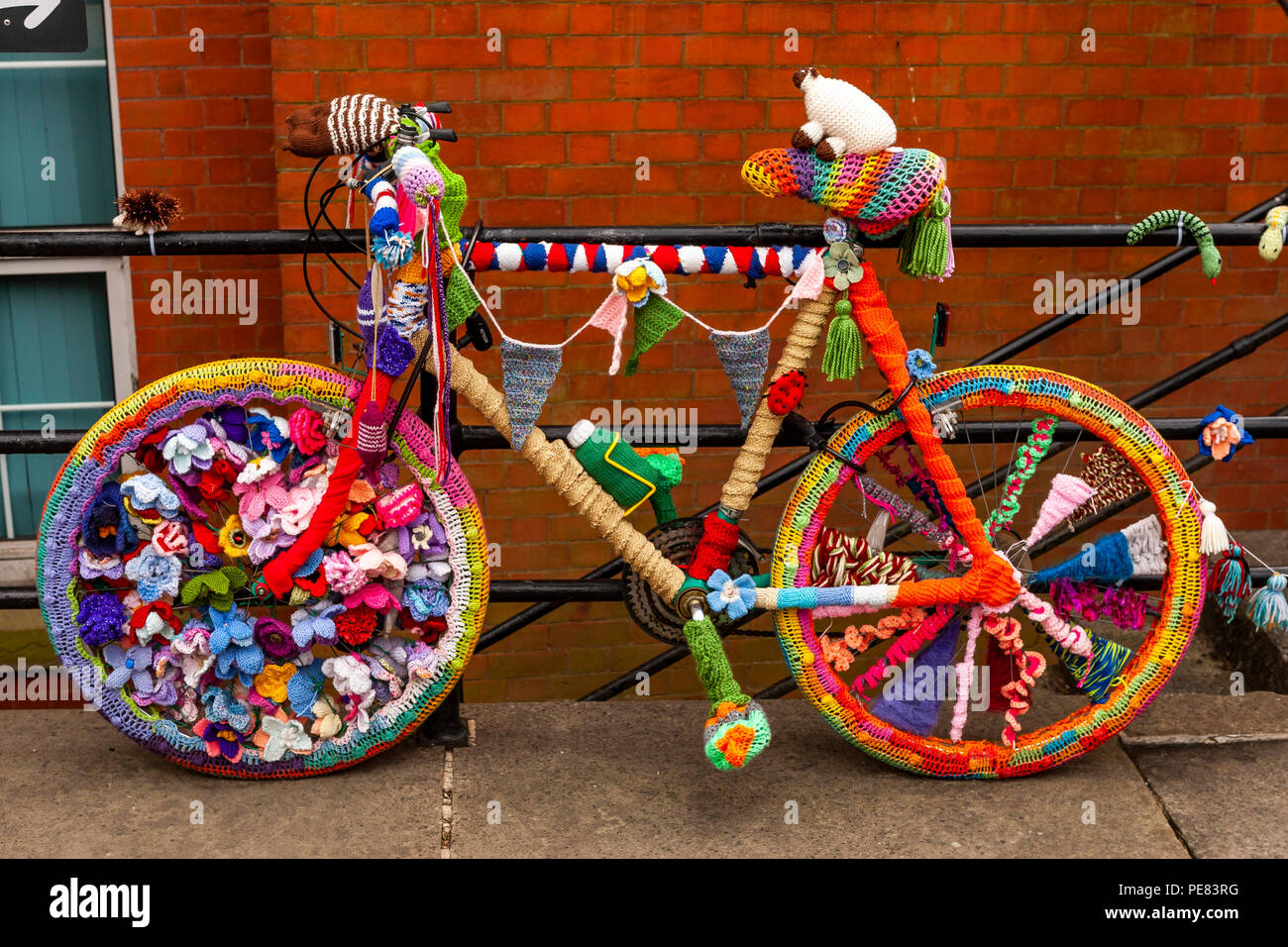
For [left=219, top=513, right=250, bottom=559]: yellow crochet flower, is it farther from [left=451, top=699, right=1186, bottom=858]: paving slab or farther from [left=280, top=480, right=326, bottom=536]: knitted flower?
[left=451, top=699, right=1186, bottom=858]: paving slab

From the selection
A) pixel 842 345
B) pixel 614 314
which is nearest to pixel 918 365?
pixel 842 345

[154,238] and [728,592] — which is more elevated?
[154,238]

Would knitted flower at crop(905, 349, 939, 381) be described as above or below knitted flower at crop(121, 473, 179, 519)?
above

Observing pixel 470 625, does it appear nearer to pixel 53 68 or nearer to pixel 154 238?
pixel 154 238

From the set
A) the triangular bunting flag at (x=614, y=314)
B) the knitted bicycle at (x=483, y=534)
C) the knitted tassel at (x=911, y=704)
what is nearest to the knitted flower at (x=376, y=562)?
the knitted bicycle at (x=483, y=534)

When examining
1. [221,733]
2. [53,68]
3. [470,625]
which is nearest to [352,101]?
[470,625]

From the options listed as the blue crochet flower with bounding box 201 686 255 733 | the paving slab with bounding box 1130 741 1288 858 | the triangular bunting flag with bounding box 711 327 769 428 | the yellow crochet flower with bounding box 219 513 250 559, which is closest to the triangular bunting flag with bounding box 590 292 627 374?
the triangular bunting flag with bounding box 711 327 769 428

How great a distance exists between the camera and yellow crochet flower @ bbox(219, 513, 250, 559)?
231 cm

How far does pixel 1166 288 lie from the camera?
389 centimetres

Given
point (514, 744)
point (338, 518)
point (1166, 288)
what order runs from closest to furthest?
1. point (338, 518)
2. point (514, 744)
3. point (1166, 288)

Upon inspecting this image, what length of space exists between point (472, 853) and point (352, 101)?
1354 millimetres

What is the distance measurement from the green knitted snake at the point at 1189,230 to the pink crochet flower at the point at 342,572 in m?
1.62

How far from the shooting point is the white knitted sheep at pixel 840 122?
222 centimetres

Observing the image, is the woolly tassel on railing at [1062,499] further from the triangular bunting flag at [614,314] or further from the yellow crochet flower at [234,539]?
the yellow crochet flower at [234,539]
